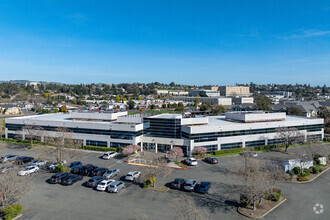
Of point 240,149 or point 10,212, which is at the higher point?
point 10,212

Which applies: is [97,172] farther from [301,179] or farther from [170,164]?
[301,179]

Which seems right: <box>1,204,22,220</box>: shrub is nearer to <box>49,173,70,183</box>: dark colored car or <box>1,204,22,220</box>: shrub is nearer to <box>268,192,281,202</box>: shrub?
<box>49,173,70,183</box>: dark colored car

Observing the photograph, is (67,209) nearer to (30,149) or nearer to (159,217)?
(159,217)

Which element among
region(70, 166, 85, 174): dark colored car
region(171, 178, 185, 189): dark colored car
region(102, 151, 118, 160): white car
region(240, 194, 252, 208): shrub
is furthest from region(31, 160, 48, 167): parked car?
region(240, 194, 252, 208): shrub

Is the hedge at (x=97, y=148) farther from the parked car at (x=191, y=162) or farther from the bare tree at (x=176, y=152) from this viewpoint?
the parked car at (x=191, y=162)

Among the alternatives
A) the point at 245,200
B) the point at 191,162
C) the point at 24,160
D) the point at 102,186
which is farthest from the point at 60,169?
the point at 245,200

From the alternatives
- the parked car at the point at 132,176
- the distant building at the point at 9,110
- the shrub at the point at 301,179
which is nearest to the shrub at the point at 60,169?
the parked car at the point at 132,176
